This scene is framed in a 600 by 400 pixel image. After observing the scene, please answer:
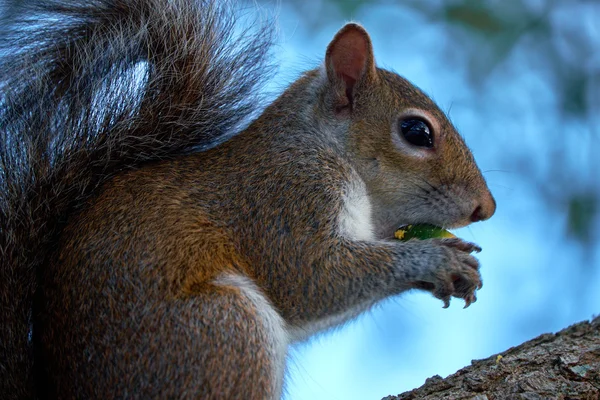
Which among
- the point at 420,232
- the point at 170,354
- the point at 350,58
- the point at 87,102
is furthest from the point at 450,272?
the point at 87,102

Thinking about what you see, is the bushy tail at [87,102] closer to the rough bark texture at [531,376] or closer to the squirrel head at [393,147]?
the squirrel head at [393,147]

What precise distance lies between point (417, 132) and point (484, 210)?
36 cm

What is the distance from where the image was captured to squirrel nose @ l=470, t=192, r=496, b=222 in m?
2.49

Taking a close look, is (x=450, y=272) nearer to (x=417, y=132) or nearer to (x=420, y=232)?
(x=420, y=232)

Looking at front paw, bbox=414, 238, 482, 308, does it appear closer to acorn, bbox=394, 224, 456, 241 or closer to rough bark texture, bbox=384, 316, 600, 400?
acorn, bbox=394, 224, 456, 241

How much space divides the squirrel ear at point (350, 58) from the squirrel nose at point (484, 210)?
0.60m

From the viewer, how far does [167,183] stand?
7.50 ft

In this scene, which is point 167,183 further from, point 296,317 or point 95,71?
point 296,317

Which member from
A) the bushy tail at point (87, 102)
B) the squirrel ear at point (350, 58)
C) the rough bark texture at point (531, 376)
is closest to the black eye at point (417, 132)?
the squirrel ear at point (350, 58)

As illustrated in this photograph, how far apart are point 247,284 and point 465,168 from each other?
916 mm

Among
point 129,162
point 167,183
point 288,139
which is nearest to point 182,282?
point 167,183

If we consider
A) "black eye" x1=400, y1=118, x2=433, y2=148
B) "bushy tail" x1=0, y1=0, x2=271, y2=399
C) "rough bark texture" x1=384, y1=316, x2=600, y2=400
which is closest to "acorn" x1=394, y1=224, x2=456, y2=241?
"black eye" x1=400, y1=118, x2=433, y2=148

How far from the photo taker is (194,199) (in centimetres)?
229

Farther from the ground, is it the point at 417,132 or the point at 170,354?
the point at 417,132
